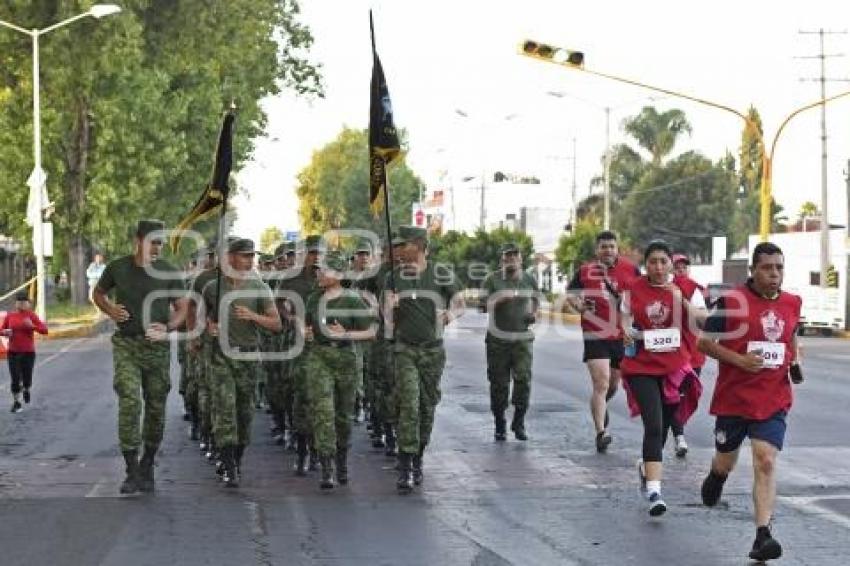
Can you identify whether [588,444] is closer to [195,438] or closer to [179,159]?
[195,438]

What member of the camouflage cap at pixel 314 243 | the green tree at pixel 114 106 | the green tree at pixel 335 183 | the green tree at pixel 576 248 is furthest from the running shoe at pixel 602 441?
the green tree at pixel 335 183

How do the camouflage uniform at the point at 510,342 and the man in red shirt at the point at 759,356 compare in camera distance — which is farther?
the camouflage uniform at the point at 510,342

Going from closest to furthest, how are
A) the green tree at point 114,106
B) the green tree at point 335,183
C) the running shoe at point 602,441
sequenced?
the running shoe at point 602,441, the green tree at point 114,106, the green tree at point 335,183

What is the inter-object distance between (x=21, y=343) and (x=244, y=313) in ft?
26.1

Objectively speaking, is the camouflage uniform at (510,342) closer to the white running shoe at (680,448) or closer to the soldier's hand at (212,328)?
the white running shoe at (680,448)

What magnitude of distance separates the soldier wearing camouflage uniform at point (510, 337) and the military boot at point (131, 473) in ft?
13.9

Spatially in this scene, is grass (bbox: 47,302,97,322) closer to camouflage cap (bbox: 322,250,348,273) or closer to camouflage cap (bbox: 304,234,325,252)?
camouflage cap (bbox: 304,234,325,252)

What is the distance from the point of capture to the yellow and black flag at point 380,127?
12188mm

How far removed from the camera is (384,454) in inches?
Answer: 524

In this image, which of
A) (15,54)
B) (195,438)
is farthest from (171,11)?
(195,438)

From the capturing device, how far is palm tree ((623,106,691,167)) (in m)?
95.0

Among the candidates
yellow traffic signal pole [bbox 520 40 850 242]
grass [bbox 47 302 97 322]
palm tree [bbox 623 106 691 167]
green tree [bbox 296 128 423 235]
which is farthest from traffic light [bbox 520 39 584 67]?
green tree [bbox 296 128 423 235]

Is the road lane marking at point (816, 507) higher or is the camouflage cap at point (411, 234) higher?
the camouflage cap at point (411, 234)

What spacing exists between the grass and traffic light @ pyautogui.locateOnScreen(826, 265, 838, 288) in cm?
2175
